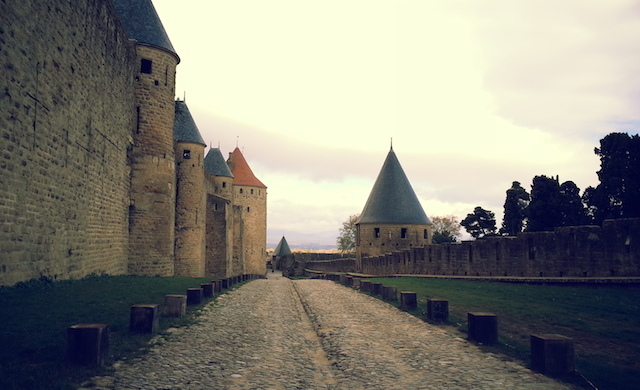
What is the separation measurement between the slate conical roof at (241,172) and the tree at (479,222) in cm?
2701

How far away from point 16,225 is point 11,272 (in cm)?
100

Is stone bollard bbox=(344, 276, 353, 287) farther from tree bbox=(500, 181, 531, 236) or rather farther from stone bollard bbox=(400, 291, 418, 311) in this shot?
tree bbox=(500, 181, 531, 236)

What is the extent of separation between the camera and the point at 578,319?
838cm

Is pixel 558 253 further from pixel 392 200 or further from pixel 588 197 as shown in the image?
pixel 392 200

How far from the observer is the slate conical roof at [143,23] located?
22.5 meters

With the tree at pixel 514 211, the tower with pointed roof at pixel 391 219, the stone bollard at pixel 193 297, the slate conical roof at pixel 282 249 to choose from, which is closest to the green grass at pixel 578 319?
the stone bollard at pixel 193 297

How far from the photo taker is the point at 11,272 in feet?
32.2

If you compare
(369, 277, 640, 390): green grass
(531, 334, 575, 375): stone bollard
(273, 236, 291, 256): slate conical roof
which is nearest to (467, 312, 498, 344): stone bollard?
(369, 277, 640, 390): green grass

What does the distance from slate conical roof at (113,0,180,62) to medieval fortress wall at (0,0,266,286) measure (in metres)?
0.58

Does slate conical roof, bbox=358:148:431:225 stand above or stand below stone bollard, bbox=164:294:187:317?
above

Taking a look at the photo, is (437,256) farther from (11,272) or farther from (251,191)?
(251,191)

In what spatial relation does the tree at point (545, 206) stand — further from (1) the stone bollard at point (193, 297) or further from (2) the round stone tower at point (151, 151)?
(1) the stone bollard at point (193, 297)

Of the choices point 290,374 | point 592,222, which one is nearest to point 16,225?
point 290,374

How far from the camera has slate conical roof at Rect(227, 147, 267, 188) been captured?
5925 cm
